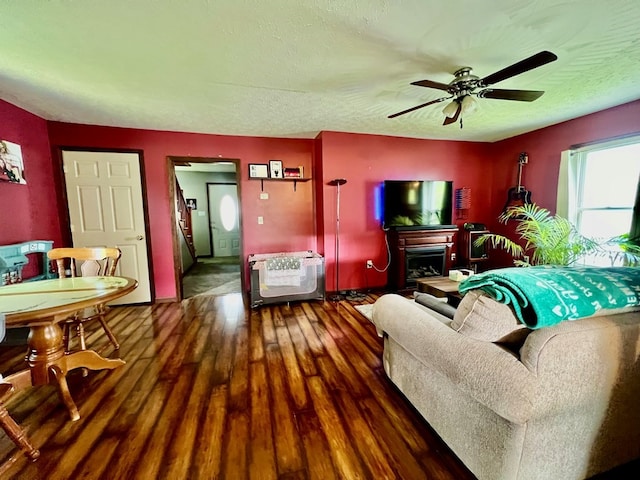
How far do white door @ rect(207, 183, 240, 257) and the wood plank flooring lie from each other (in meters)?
4.93

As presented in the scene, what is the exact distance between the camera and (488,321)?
3.43 ft

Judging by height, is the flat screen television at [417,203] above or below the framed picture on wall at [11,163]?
below

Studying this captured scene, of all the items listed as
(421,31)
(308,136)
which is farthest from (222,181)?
(421,31)

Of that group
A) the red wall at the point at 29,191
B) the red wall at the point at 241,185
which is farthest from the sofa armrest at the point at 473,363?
the red wall at the point at 29,191

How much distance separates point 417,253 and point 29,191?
15.7 feet

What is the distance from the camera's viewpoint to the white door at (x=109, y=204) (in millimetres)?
3369

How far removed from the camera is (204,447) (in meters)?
1.41

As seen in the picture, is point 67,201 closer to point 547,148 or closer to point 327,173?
point 327,173

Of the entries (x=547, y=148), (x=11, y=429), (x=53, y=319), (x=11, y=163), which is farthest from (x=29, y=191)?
(x=547, y=148)

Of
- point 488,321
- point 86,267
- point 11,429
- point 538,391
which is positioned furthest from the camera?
point 86,267

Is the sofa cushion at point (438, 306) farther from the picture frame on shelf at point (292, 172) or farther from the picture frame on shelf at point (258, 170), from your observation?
the picture frame on shelf at point (258, 170)

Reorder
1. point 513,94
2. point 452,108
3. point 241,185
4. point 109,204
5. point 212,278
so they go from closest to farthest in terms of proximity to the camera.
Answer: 1. point 513,94
2. point 452,108
3. point 109,204
4. point 241,185
5. point 212,278

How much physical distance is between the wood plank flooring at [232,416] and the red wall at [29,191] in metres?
1.18

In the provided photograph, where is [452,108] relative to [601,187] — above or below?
above
